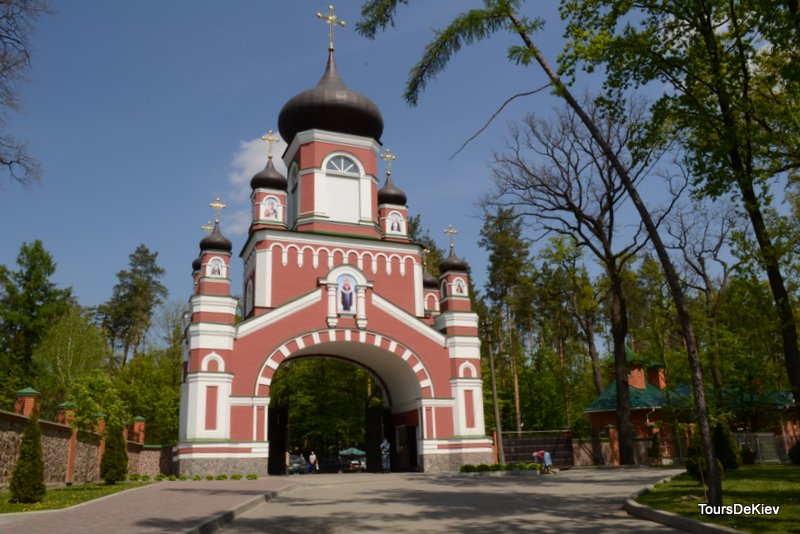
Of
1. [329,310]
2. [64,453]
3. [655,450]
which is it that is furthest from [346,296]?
[655,450]

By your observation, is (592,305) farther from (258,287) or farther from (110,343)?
(110,343)

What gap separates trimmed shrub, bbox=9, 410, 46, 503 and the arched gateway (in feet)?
29.7

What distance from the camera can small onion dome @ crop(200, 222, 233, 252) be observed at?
23641 mm

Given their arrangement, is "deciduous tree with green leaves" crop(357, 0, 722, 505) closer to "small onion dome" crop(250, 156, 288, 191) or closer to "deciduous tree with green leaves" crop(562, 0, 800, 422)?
"deciduous tree with green leaves" crop(562, 0, 800, 422)

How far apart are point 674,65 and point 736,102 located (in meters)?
1.26

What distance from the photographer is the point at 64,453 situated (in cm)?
1731

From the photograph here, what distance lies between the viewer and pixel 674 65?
12.0 m

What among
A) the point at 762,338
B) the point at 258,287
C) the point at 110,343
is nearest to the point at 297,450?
the point at 110,343

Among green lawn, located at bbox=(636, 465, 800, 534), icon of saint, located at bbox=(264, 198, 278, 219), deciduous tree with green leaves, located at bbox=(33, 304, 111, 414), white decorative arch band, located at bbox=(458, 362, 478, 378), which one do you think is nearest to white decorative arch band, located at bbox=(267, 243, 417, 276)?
icon of saint, located at bbox=(264, 198, 278, 219)

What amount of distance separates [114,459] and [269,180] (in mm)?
13028

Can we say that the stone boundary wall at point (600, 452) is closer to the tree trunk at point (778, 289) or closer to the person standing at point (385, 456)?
the person standing at point (385, 456)

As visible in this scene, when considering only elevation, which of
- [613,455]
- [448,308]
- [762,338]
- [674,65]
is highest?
[674,65]

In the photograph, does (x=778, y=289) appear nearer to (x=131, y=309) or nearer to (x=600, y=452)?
(x=600, y=452)

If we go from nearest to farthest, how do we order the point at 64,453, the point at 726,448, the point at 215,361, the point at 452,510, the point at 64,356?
the point at 452,510
the point at 64,453
the point at 726,448
the point at 215,361
the point at 64,356
